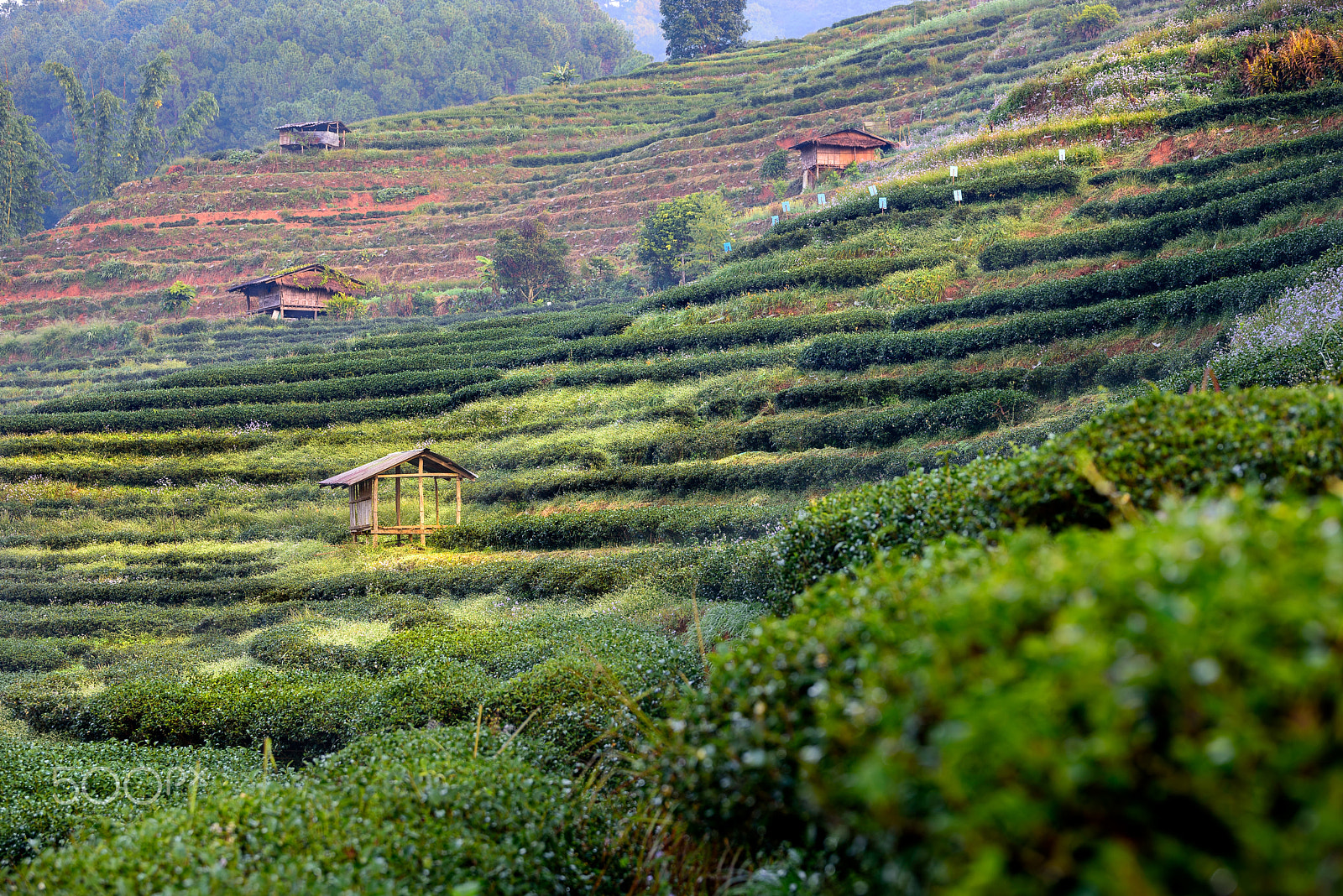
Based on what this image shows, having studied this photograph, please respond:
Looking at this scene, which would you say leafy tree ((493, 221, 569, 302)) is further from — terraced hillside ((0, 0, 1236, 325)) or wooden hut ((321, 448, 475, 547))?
wooden hut ((321, 448, 475, 547))

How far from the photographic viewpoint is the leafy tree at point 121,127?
240ft

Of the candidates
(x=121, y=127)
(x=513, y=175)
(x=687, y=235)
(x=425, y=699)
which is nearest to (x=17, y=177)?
(x=121, y=127)

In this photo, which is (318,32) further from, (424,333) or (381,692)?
(381,692)

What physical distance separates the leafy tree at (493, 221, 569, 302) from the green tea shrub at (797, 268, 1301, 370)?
2957cm

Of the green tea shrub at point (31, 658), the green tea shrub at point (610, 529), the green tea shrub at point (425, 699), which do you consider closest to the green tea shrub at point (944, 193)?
the green tea shrub at point (610, 529)

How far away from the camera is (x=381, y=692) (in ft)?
29.8

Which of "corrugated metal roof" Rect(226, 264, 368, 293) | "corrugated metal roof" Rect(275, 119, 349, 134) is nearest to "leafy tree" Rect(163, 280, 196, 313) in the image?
"corrugated metal roof" Rect(226, 264, 368, 293)

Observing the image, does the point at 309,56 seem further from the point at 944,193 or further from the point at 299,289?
the point at 944,193

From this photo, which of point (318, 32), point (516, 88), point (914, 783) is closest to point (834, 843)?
point (914, 783)

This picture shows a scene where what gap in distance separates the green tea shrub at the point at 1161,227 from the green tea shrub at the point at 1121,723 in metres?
18.4

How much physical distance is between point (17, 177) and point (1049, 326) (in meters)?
76.1

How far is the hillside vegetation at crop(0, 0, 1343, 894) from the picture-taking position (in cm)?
202

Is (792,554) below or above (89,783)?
above

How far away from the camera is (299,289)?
157 feet
